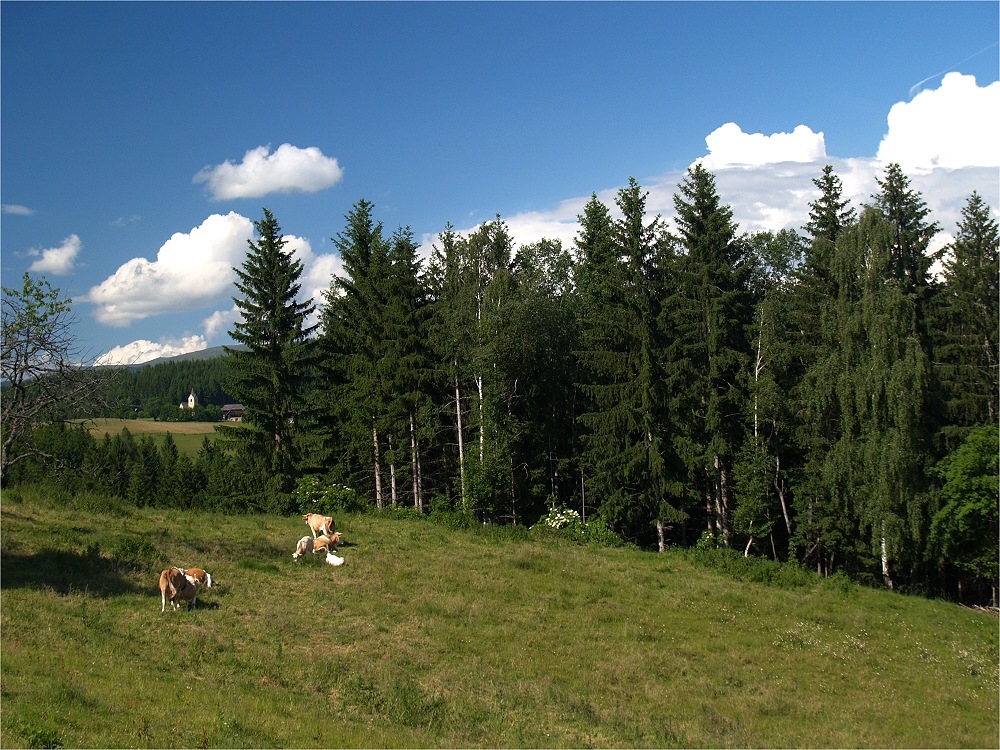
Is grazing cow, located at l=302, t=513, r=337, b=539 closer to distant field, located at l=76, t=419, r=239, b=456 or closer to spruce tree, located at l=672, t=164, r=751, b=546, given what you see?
spruce tree, located at l=672, t=164, r=751, b=546

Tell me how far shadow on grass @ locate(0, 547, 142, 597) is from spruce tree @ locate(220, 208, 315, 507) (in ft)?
56.3

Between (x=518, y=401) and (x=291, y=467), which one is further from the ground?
(x=518, y=401)

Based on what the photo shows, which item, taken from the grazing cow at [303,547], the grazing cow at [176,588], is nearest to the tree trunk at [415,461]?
the grazing cow at [303,547]

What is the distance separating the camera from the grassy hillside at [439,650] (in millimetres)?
10000

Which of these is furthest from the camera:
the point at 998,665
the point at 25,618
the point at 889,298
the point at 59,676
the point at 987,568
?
the point at 987,568

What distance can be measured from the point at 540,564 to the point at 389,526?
7.31 metres

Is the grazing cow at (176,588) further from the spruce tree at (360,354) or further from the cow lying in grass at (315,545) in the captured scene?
the spruce tree at (360,354)

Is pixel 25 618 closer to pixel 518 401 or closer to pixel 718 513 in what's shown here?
pixel 518 401

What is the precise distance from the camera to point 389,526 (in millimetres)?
27031

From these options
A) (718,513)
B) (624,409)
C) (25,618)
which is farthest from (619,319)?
(25,618)

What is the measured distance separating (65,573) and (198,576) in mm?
2944

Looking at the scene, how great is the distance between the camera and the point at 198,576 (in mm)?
16000

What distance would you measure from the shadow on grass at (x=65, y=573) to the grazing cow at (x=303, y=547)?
16.9 ft

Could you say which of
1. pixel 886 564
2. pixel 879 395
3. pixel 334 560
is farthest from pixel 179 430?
pixel 879 395
